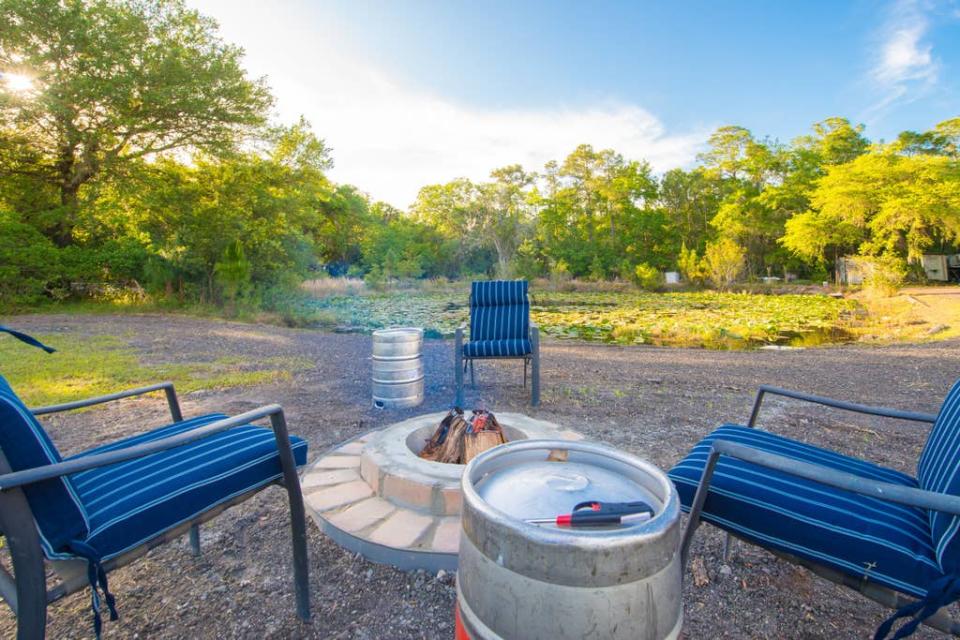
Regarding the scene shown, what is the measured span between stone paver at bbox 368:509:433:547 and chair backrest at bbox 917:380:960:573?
5.08 ft

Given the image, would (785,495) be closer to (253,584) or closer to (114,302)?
(253,584)

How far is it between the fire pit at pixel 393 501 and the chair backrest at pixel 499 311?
2.03 metres

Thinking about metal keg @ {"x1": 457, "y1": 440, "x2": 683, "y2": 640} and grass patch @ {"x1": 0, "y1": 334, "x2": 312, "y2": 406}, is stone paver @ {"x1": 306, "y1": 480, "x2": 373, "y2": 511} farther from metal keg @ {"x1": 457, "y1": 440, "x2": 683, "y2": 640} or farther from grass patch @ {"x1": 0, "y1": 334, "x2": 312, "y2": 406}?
grass patch @ {"x1": 0, "y1": 334, "x2": 312, "y2": 406}

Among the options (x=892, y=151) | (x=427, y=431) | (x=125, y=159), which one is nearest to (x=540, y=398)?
(x=427, y=431)

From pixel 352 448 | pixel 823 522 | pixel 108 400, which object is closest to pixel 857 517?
pixel 823 522

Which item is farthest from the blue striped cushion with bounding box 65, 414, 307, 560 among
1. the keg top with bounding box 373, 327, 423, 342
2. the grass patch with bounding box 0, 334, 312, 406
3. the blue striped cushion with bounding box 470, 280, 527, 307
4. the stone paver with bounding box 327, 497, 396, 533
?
the grass patch with bounding box 0, 334, 312, 406

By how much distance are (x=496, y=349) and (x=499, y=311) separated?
65 centimetres

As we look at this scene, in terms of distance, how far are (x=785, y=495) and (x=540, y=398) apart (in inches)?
113

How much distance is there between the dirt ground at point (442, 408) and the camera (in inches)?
58.3

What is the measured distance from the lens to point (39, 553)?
37.8 inches

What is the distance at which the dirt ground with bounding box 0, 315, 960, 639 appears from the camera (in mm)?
1481

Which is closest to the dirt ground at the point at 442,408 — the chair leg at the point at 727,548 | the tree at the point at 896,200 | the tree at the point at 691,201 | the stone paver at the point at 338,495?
the chair leg at the point at 727,548

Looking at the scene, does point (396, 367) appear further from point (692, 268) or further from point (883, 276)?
point (692, 268)

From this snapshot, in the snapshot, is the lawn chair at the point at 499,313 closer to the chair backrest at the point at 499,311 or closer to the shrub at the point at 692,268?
the chair backrest at the point at 499,311
